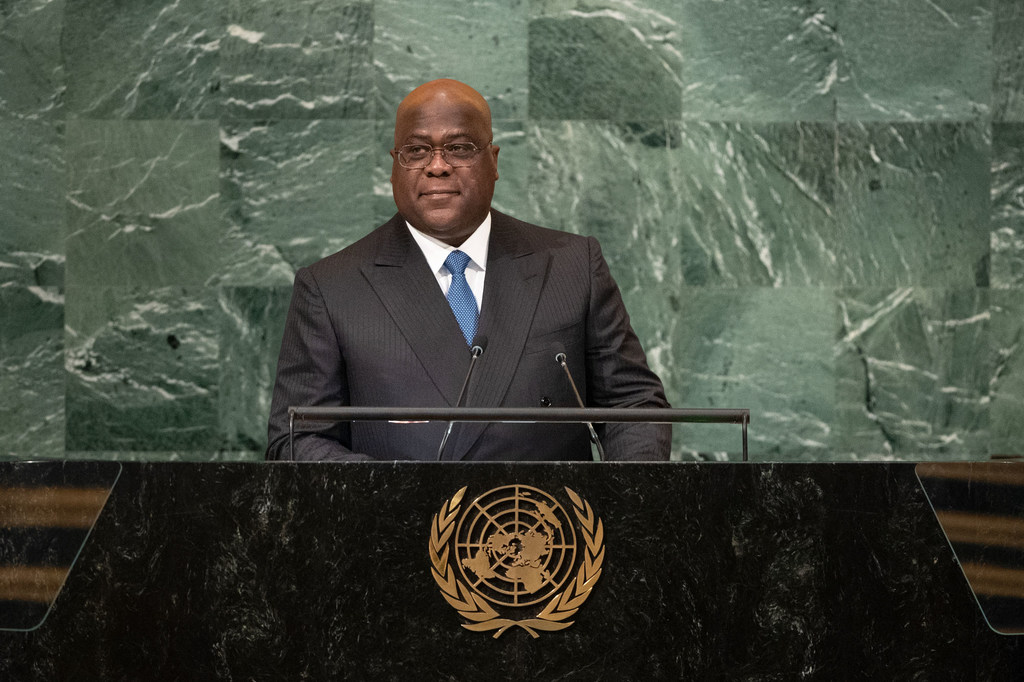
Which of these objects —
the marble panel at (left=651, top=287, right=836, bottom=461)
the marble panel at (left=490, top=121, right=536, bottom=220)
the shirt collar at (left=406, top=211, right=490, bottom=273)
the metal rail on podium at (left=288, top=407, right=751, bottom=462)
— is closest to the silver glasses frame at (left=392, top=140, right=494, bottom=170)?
the shirt collar at (left=406, top=211, right=490, bottom=273)

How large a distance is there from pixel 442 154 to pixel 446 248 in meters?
0.26

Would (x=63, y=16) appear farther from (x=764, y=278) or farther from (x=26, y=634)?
(x=26, y=634)

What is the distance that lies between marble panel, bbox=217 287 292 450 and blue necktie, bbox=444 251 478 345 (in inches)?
69.0

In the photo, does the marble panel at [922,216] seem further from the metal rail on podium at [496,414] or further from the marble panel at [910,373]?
the metal rail on podium at [496,414]

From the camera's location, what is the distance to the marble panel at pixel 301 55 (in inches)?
184

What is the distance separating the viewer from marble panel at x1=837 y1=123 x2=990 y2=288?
187 inches

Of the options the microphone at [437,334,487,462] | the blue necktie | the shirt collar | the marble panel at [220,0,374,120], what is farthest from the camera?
the marble panel at [220,0,374,120]

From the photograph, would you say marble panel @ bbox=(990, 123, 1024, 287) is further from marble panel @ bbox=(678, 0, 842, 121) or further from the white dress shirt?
the white dress shirt

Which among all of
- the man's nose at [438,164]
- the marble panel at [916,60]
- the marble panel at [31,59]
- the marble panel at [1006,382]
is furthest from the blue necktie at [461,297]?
the marble panel at [1006,382]

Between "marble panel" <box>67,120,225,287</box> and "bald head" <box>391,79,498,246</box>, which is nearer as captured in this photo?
"bald head" <box>391,79,498,246</box>

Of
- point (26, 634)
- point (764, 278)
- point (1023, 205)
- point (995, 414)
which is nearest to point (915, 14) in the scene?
point (1023, 205)

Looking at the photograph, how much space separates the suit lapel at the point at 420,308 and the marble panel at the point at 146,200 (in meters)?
1.74

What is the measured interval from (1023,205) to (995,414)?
2.81ft

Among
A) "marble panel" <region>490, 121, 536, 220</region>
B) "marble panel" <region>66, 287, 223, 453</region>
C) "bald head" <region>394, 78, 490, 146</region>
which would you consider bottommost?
"marble panel" <region>66, 287, 223, 453</region>
